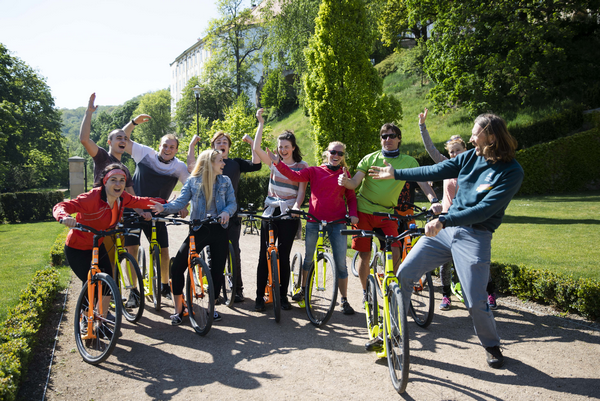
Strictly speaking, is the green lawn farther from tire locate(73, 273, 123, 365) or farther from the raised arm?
the raised arm

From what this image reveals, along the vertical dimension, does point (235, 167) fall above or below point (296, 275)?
above

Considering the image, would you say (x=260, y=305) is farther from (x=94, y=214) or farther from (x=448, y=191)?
(x=448, y=191)

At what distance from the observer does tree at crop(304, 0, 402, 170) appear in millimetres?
17406

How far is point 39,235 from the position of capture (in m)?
15.2

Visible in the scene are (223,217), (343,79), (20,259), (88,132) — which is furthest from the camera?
(343,79)

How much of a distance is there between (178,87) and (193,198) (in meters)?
97.2

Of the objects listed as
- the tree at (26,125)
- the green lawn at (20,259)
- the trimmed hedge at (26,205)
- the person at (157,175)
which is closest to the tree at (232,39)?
the tree at (26,125)

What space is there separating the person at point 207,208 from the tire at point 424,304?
2.41 m

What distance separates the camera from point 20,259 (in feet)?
33.0

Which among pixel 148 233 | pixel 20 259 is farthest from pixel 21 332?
pixel 20 259

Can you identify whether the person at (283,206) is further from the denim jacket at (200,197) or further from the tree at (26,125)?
the tree at (26,125)

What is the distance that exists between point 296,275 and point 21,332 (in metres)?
3.23

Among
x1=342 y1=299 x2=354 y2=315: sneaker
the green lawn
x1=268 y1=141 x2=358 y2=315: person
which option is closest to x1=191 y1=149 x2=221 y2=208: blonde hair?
x1=268 y1=141 x2=358 y2=315: person

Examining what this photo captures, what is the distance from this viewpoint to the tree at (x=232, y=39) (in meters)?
42.4
